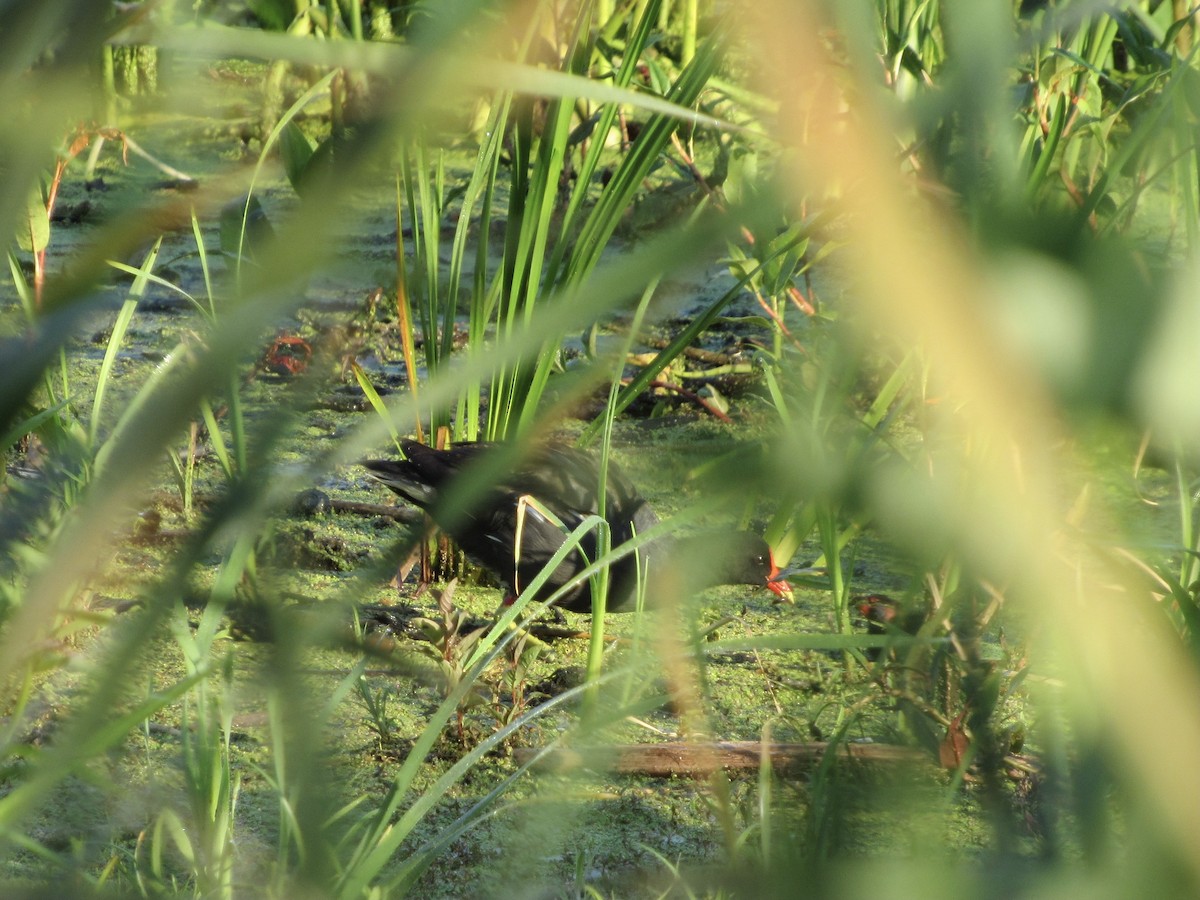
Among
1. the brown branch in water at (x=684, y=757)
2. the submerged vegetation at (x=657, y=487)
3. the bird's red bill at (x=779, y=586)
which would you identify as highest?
the submerged vegetation at (x=657, y=487)

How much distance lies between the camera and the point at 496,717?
5.55 feet

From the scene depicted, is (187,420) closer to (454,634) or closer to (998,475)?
(998,475)

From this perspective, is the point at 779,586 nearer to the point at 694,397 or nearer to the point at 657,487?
the point at 694,397

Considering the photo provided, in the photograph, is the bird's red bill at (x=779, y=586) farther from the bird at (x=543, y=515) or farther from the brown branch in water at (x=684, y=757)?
the brown branch in water at (x=684, y=757)

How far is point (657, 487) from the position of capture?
3.20ft

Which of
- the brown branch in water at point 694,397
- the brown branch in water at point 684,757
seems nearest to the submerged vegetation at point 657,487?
the brown branch in water at point 684,757

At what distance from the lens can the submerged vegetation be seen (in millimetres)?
317

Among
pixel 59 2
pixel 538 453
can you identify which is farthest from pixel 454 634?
pixel 59 2

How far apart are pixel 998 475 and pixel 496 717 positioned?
1.41 m

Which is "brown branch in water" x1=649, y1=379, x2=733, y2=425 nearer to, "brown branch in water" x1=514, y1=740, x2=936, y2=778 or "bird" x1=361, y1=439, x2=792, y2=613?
"bird" x1=361, y1=439, x2=792, y2=613

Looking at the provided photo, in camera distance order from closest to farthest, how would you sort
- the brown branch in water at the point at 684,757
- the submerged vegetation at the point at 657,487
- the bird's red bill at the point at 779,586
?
the submerged vegetation at the point at 657,487 → the brown branch in water at the point at 684,757 → the bird's red bill at the point at 779,586

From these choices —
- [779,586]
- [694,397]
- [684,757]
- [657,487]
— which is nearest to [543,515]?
[779,586]

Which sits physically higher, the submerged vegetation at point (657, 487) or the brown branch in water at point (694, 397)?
the submerged vegetation at point (657, 487)

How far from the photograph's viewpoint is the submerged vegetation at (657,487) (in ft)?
1.04
